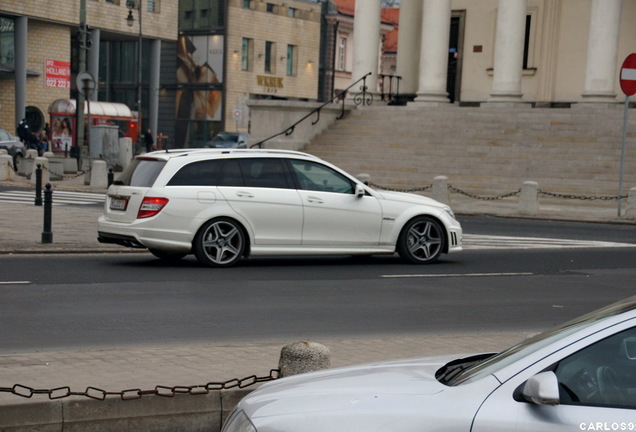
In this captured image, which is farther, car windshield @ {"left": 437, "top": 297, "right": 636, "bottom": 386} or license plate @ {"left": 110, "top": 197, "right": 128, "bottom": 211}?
license plate @ {"left": 110, "top": 197, "right": 128, "bottom": 211}

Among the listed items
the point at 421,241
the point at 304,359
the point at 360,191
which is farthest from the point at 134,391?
the point at 421,241

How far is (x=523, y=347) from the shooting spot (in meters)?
4.49

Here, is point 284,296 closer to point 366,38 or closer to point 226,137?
point 366,38

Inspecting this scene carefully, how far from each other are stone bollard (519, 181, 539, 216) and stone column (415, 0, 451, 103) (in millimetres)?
12394

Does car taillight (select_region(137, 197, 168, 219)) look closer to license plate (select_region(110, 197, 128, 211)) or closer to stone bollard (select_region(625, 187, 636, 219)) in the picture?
license plate (select_region(110, 197, 128, 211))

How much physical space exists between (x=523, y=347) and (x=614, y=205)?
24912 millimetres

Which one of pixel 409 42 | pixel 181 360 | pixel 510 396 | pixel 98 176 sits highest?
pixel 409 42

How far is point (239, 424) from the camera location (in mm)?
4465

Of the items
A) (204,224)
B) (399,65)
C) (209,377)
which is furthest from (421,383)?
(399,65)

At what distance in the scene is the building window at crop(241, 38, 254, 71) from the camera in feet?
263

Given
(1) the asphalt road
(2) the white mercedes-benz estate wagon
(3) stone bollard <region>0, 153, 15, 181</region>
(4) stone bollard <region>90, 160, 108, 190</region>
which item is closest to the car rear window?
(2) the white mercedes-benz estate wagon

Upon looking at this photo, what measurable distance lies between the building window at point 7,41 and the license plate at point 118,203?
54543 mm

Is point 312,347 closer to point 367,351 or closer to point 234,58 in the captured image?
point 367,351

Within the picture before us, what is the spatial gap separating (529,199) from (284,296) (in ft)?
49.7
